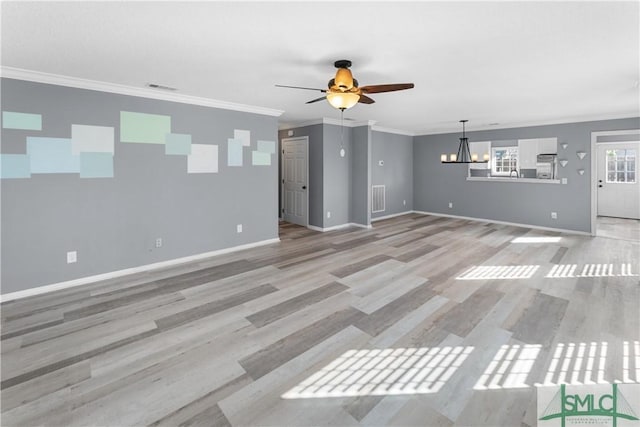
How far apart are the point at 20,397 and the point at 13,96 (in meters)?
3.10

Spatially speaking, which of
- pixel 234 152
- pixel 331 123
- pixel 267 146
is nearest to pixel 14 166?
pixel 234 152

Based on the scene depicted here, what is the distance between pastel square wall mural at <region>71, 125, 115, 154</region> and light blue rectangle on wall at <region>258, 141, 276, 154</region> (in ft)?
7.29

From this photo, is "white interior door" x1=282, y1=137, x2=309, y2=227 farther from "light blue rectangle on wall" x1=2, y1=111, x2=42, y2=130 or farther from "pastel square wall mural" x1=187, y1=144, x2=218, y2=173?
"light blue rectangle on wall" x1=2, y1=111, x2=42, y2=130

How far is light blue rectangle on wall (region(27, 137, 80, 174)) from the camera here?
341 cm

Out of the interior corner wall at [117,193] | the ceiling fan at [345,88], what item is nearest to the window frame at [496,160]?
the interior corner wall at [117,193]

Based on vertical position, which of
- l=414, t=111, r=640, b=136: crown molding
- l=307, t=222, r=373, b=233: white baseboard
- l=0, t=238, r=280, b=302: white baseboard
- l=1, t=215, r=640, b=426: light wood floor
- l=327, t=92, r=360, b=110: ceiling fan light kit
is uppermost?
l=414, t=111, r=640, b=136: crown molding

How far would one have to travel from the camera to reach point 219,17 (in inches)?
86.5

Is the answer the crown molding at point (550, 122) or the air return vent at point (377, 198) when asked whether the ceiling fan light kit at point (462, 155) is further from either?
the air return vent at point (377, 198)

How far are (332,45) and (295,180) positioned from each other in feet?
16.2

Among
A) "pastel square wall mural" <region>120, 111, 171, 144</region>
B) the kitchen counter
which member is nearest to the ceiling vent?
"pastel square wall mural" <region>120, 111, 171, 144</region>

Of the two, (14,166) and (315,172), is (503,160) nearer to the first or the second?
(315,172)

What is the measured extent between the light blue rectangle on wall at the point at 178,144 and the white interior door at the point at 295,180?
3.00 m

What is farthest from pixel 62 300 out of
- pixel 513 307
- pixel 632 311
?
pixel 632 311

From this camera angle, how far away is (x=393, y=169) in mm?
8602
